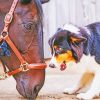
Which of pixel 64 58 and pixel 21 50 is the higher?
pixel 21 50

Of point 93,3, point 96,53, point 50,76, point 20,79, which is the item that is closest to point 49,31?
point 93,3

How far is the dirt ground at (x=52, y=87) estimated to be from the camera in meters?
2.84

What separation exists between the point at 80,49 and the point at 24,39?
594mm

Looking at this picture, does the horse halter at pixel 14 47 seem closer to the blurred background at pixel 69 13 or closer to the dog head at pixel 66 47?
the dog head at pixel 66 47

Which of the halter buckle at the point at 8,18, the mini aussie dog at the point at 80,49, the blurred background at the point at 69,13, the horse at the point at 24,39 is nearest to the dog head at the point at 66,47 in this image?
the mini aussie dog at the point at 80,49

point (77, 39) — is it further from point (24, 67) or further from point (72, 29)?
point (24, 67)

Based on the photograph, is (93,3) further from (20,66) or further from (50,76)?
(20,66)

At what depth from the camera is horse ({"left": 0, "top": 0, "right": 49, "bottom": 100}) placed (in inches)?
81.4

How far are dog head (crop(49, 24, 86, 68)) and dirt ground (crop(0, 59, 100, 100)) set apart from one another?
28 cm

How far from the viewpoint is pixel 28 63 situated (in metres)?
2.14

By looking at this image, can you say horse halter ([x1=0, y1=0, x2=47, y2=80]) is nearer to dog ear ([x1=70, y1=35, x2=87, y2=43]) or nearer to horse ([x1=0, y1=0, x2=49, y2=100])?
A: horse ([x1=0, y1=0, x2=49, y2=100])

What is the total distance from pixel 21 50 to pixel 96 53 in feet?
2.35

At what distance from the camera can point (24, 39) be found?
2084 mm

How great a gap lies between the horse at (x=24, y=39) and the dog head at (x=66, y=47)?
1.33 feet
